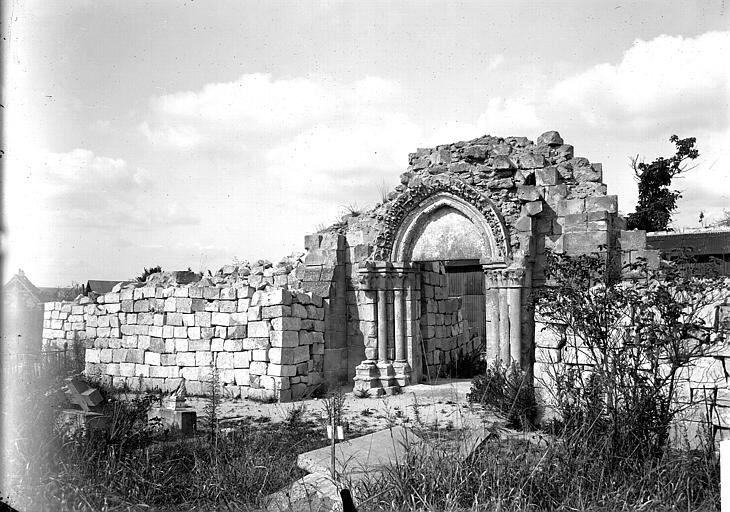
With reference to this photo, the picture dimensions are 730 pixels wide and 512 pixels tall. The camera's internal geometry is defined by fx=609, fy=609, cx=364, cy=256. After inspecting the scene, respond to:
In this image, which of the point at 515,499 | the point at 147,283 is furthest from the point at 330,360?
the point at 515,499

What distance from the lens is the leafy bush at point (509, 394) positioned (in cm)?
711

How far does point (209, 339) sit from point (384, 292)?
10.4ft

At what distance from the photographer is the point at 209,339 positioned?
10.5 metres

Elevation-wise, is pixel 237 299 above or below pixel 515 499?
above

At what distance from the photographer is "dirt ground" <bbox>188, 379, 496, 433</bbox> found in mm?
7930

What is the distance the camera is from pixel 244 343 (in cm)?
1011

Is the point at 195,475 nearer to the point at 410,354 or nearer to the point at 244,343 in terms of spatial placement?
the point at 244,343

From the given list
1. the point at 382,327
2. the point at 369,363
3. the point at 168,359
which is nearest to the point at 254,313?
the point at 168,359

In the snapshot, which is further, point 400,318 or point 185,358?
point 400,318

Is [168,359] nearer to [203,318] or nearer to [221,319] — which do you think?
[203,318]

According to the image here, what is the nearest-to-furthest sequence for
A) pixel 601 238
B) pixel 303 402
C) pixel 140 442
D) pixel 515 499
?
pixel 515 499 → pixel 140 442 → pixel 601 238 → pixel 303 402

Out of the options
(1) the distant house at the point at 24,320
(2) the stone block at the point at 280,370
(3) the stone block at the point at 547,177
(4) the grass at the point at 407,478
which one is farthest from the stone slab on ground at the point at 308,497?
(1) the distant house at the point at 24,320

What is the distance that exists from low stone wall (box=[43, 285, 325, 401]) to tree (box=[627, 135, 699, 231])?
14.6m

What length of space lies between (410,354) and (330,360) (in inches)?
57.1
